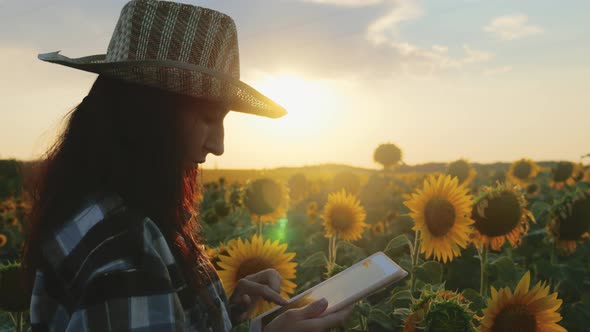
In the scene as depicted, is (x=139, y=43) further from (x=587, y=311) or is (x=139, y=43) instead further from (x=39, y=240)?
(x=587, y=311)

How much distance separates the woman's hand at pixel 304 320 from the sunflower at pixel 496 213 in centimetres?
185

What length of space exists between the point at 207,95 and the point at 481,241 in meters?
2.13

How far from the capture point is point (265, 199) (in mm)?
4891

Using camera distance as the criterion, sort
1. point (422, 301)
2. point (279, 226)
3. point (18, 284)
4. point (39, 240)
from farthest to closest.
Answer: point (279, 226) → point (18, 284) → point (422, 301) → point (39, 240)

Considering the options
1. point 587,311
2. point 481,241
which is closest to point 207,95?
point 481,241

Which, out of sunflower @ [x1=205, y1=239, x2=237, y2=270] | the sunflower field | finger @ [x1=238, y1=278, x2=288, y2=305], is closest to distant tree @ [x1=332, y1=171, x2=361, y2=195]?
the sunflower field

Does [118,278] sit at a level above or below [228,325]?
above

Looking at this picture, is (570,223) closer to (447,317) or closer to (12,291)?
A: (447,317)

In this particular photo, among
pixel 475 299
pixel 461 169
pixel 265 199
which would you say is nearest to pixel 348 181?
pixel 461 169

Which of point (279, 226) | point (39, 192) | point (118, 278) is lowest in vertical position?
point (279, 226)

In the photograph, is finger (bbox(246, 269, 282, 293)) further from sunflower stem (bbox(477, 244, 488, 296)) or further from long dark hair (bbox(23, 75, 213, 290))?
sunflower stem (bbox(477, 244, 488, 296))

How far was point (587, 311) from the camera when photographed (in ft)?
9.64

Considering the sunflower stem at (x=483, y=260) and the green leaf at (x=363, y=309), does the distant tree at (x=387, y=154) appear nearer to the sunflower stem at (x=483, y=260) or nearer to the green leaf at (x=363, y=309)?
the sunflower stem at (x=483, y=260)

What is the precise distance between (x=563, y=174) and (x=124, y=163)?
28.9 ft
